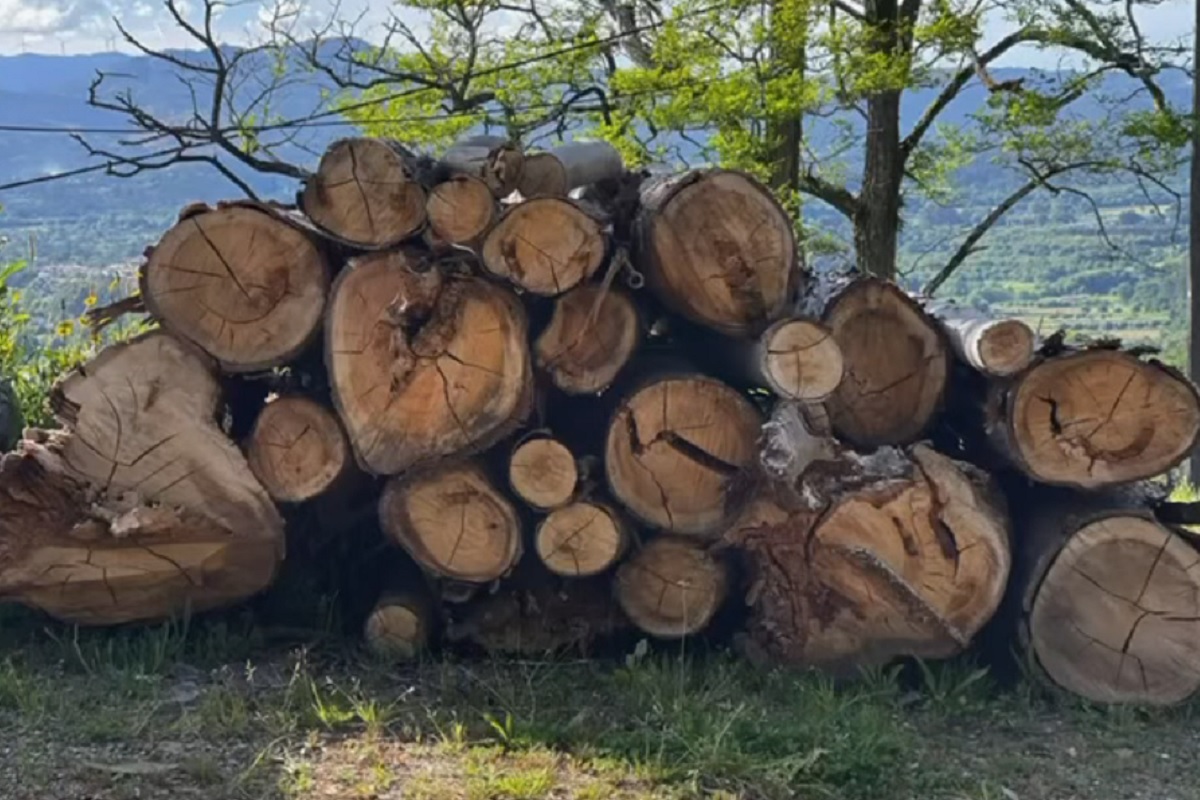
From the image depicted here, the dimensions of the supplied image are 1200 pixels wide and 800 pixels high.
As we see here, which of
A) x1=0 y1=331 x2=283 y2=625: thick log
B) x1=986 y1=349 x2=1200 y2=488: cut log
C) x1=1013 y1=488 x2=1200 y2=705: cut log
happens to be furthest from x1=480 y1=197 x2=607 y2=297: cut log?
x1=1013 y1=488 x2=1200 y2=705: cut log

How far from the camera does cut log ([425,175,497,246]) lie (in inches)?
160

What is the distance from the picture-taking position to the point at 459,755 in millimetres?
3453

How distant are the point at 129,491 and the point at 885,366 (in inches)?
90.6

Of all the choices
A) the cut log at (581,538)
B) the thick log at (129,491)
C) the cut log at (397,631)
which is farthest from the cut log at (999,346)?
the thick log at (129,491)

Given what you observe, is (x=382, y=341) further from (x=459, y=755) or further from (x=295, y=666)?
(x=459, y=755)

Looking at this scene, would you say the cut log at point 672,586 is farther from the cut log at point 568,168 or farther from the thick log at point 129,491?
the cut log at point 568,168

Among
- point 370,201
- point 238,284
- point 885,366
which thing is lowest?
point 885,366

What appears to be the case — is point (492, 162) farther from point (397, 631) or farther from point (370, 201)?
point (397, 631)

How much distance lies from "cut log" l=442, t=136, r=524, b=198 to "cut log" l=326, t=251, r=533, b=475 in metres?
0.36

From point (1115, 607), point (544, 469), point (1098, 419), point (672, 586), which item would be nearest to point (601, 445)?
point (544, 469)

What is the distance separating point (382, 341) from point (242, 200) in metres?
0.63

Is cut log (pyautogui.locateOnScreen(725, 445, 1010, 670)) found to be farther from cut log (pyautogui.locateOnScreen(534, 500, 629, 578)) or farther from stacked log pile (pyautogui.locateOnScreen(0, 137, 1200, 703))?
cut log (pyautogui.locateOnScreen(534, 500, 629, 578))

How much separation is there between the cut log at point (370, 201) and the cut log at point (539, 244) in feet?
0.86

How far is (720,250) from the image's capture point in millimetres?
4227
